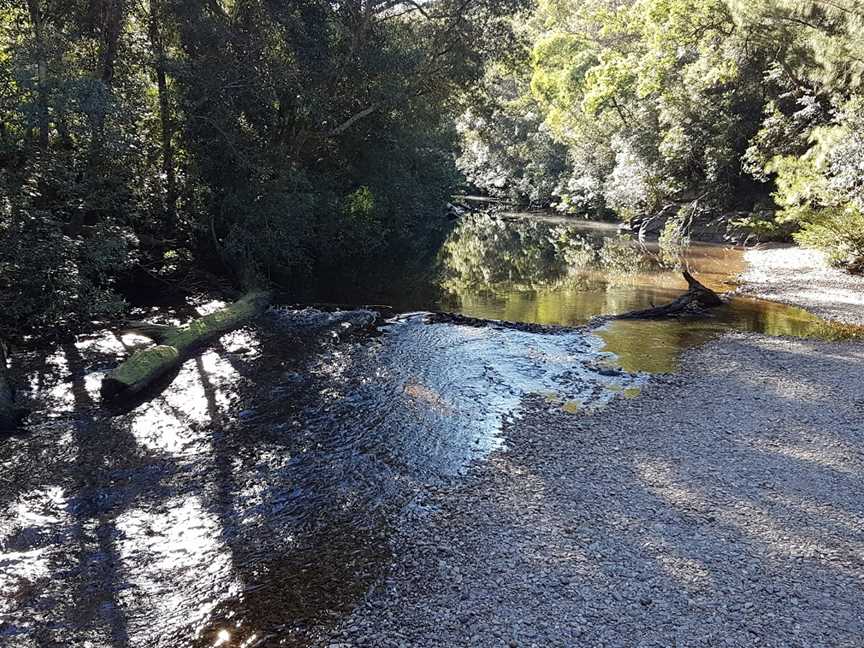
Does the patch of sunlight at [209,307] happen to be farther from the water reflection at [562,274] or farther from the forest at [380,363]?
the water reflection at [562,274]

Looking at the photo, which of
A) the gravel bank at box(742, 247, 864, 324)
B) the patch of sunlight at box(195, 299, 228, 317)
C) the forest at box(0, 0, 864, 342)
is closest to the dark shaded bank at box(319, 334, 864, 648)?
the gravel bank at box(742, 247, 864, 324)

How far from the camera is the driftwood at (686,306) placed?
14969 millimetres

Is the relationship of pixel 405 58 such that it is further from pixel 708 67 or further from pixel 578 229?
pixel 578 229

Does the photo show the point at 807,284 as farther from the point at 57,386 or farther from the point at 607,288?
the point at 57,386

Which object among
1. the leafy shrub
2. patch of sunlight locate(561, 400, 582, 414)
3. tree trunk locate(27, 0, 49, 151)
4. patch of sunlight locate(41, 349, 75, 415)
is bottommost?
patch of sunlight locate(561, 400, 582, 414)

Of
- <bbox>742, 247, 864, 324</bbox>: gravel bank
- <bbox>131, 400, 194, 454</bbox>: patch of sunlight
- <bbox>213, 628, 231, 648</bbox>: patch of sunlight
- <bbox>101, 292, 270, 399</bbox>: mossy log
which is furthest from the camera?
<bbox>742, 247, 864, 324</bbox>: gravel bank

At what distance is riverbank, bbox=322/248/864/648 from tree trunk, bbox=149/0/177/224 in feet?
46.5

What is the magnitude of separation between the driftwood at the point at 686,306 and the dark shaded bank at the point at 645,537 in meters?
5.78

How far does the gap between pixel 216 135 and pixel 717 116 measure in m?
26.6

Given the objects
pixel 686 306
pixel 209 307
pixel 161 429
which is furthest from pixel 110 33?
pixel 686 306

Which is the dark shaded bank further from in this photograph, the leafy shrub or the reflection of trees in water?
the leafy shrub

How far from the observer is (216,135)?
17.9m

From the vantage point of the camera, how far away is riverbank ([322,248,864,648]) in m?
4.79

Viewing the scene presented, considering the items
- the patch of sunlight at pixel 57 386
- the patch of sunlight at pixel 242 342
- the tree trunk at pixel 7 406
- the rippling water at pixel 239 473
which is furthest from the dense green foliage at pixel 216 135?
the rippling water at pixel 239 473
